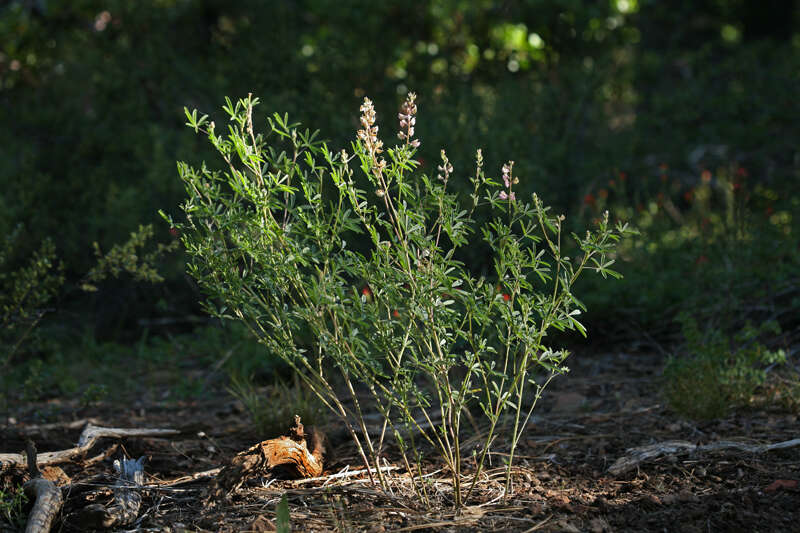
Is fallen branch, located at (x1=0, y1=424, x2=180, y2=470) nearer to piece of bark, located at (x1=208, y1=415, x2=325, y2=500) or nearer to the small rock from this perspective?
piece of bark, located at (x1=208, y1=415, x2=325, y2=500)

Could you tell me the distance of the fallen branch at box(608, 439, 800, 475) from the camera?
294cm

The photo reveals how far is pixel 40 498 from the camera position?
8.34 ft

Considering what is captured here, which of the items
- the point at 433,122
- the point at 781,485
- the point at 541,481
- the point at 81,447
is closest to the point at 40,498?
the point at 81,447

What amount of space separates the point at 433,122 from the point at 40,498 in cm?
435

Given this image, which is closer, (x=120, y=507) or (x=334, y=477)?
(x=120, y=507)

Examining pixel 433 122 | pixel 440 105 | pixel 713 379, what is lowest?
pixel 713 379

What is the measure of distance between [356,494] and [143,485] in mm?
774

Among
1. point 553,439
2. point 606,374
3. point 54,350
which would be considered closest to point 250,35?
point 54,350

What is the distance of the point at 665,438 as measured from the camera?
327 centimetres

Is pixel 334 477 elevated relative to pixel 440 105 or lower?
lower

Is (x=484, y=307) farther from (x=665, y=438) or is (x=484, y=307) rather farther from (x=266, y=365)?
(x=266, y=365)

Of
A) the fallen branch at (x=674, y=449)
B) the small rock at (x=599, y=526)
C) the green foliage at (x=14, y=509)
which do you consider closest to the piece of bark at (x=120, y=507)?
the green foliage at (x=14, y=509)

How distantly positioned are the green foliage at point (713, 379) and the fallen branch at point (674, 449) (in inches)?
13.3

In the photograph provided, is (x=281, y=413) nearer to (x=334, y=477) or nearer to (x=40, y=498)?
(x=334, y=477)
